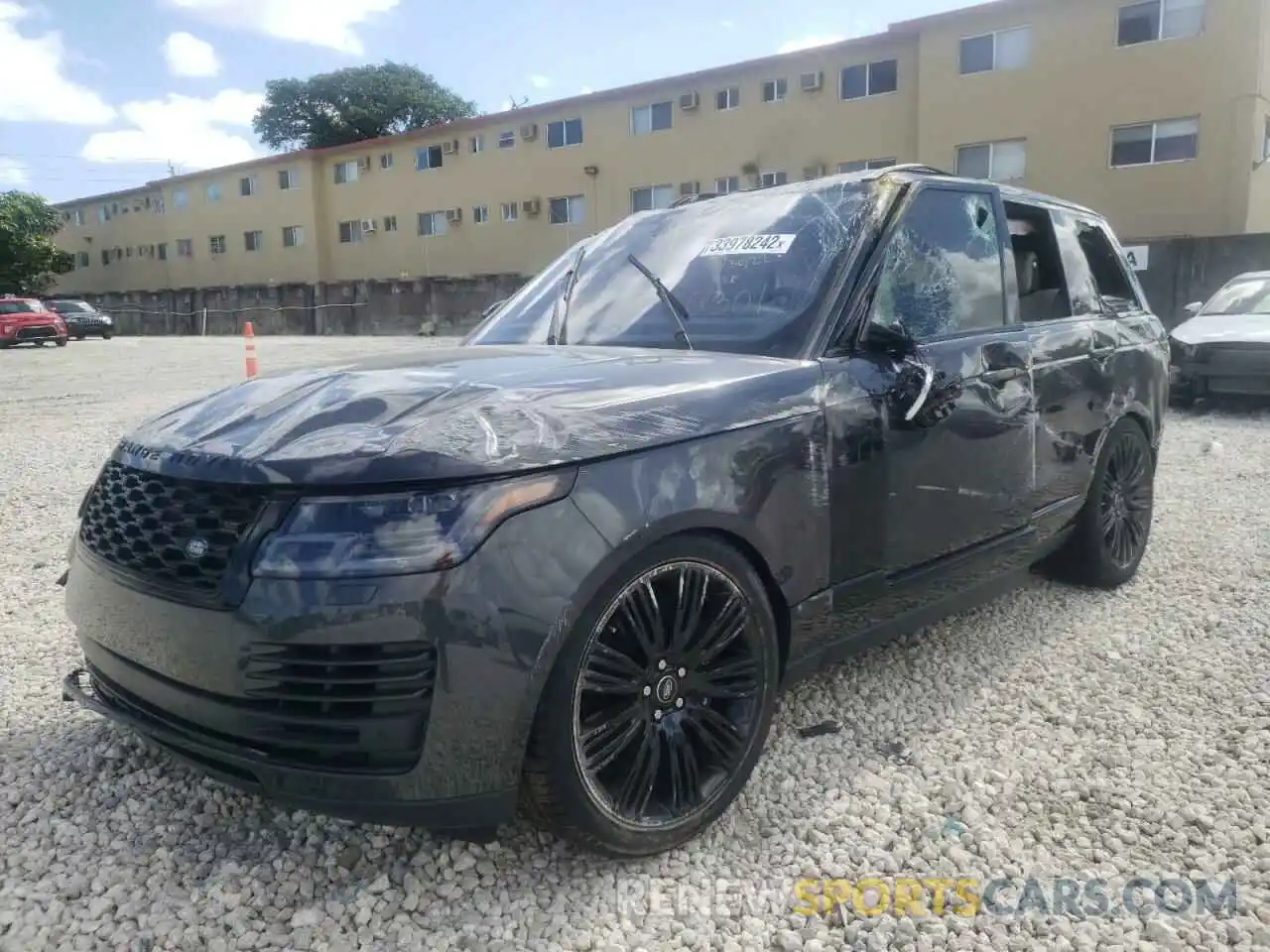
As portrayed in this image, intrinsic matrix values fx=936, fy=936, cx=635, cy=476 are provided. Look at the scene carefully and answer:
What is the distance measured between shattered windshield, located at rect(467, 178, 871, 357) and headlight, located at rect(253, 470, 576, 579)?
1103 millimetres

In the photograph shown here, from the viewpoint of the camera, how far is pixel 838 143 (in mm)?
26203

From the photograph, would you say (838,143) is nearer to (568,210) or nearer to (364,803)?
(568,210)

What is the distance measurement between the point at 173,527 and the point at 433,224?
37.6m

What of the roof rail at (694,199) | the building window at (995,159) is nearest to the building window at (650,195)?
the building window at (995,159)

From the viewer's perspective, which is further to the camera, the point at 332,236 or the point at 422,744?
the point at 332,236

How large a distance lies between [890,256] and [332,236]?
42187 millimetres

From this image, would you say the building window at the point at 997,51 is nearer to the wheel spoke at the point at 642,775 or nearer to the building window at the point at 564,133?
the building window at the point at 564,133

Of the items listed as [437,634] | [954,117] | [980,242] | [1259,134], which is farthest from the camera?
[954,117]

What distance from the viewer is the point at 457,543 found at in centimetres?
185

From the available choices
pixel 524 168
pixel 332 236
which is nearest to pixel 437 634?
pixel 524 168

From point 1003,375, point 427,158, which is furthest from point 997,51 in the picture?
point 1003,375

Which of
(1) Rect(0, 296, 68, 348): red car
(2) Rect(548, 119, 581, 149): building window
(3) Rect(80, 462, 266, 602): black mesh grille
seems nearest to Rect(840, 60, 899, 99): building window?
(2) Rect(548, 119, 581, 149): building window

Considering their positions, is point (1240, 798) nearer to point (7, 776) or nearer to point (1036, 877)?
point (1036, 877)

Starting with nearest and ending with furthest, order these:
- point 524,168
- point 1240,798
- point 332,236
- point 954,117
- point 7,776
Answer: point 1240,798
point 7,776
point 954,117
point 524,168
point 332,236
